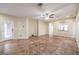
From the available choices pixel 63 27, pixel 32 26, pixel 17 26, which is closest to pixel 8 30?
pixel 17 26

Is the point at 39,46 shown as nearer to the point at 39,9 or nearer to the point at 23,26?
the point at 23,26

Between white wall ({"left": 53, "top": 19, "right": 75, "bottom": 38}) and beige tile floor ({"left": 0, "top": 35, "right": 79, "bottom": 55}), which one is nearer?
beige tile floor ({"left": 0, "top": 35, "right": 79, "bottom": 55})

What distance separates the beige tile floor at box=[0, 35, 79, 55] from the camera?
2707 millimetres

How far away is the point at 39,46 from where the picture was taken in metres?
2.85

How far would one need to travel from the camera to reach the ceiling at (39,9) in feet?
8.64

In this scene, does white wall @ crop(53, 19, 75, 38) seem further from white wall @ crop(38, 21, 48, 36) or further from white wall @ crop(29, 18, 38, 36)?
white wall @ crop(29, 18, 38, 36)

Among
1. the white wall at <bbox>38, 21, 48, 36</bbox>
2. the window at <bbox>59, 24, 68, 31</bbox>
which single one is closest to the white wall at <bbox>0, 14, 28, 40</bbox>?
the white wall at <bbox>38, 21, 48, 36</bbox>

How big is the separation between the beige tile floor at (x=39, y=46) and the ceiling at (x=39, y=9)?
66 centimetres

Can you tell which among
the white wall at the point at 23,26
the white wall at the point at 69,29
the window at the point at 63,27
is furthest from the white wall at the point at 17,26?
the window at the point at 63,27

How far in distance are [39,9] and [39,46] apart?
0.94 metres

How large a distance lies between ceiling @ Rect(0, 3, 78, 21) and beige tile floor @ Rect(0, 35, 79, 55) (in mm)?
659
